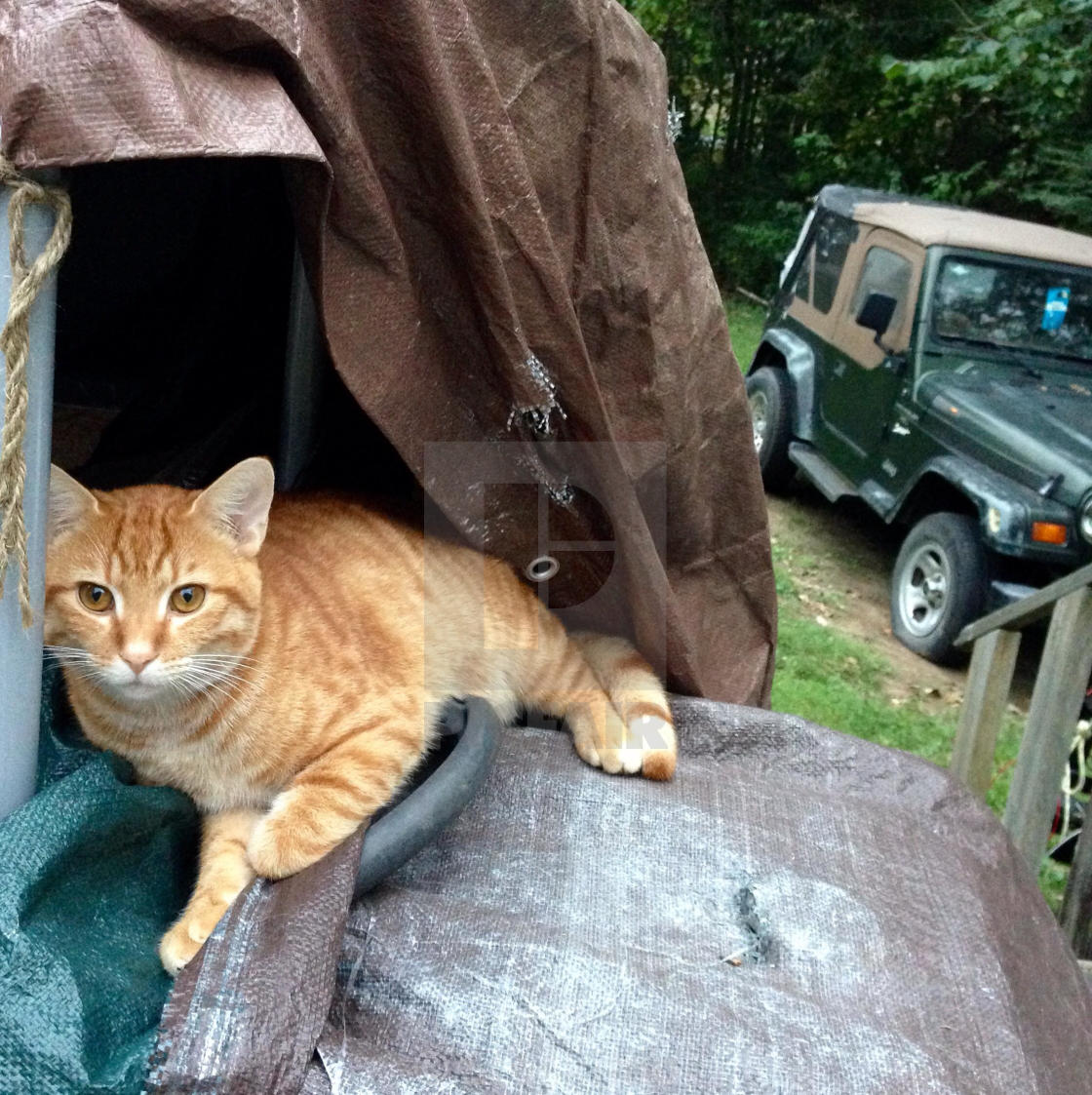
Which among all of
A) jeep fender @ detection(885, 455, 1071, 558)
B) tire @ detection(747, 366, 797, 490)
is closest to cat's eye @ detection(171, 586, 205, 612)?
jeep fender @ detection(885, 455, 1071, 558)

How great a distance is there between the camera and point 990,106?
1038cm

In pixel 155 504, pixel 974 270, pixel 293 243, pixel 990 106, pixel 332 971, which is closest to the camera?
pixel 332 971

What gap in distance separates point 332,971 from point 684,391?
3.34ft

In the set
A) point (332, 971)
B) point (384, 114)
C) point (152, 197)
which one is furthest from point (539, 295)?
point (152, 197)

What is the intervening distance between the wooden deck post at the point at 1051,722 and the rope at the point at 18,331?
8.62ft

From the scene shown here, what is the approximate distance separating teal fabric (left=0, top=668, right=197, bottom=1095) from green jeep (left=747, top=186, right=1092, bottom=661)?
391cm

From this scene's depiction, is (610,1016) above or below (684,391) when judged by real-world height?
below

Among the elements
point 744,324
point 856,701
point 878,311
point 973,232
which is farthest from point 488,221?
point 744,324

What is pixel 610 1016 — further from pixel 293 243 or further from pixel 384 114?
pixel 293 243

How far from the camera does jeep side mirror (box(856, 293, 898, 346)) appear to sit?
5.33 metres

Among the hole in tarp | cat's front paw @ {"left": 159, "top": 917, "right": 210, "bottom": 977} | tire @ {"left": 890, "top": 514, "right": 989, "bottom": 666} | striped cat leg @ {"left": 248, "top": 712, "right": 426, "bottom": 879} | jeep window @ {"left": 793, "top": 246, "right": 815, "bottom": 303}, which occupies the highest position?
jeep window @ {"left": 793, "top": 246, "right": 815, "bottom": 303}

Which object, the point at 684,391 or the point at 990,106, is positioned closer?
the point at 684,391

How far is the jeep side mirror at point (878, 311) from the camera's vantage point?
17.5ft

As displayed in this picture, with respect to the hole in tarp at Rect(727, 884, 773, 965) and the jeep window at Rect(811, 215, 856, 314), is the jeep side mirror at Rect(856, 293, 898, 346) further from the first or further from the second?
the hole in tarp at Rect(727, 884, 773, 965)
